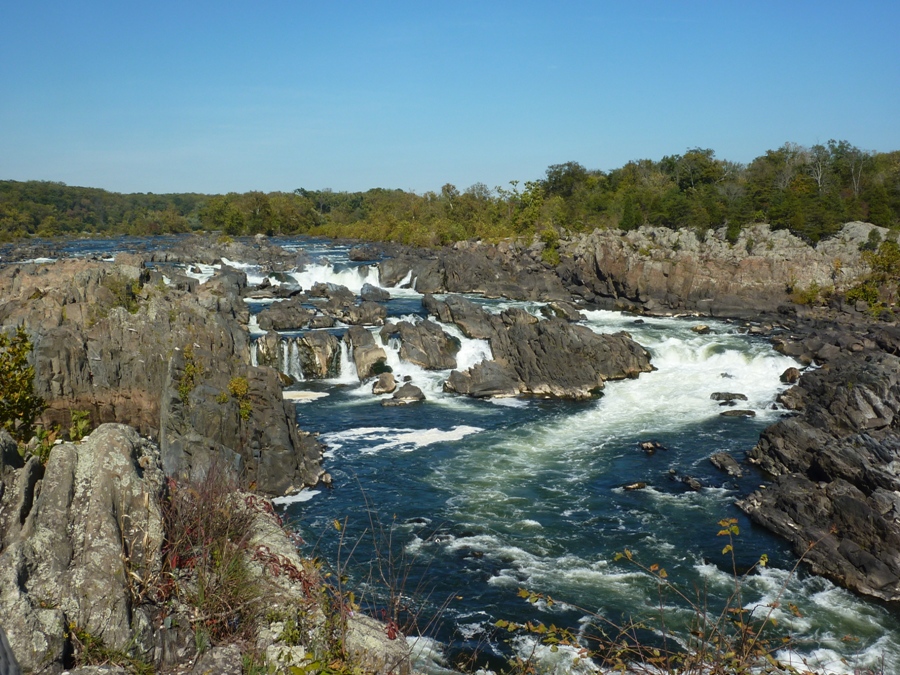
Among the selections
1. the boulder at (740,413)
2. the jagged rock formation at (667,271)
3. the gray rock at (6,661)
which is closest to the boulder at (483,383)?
the boulder at (740,413)

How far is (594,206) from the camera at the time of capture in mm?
110062

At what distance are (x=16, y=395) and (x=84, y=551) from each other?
9.92 metres

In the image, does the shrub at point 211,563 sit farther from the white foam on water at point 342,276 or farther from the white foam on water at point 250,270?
the white foam on water at point 342,276

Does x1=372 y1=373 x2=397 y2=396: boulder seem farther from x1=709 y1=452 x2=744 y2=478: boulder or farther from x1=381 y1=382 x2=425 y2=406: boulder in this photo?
x1=709 y1=452 x2=744 y2=478: boulder

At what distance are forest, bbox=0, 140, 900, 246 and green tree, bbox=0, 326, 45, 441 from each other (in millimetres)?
73663

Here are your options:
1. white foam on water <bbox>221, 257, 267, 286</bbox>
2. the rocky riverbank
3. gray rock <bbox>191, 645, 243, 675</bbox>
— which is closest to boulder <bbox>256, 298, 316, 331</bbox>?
the rocky riverbank

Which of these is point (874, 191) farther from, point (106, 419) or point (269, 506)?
point (269, 506)

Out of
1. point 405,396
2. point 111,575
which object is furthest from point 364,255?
point 111,575

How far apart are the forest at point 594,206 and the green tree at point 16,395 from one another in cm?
7366

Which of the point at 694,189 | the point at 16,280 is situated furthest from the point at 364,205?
the point at 16,280

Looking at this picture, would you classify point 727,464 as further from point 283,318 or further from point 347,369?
point 283,318

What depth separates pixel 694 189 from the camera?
327ft

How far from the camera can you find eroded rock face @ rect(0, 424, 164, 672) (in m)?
5.96

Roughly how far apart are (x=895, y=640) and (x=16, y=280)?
47.5 metres
